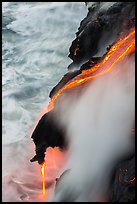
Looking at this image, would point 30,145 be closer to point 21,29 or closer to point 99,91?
point 99,91

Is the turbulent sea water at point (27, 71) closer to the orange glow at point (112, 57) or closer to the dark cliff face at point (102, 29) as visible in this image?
the orange glow at point (112, 57)

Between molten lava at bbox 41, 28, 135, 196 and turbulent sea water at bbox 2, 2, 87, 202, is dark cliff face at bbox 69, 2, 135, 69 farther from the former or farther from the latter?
turbulent sea water at bbox 2, 2, 87, 202

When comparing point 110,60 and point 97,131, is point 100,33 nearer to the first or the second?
point 110,60

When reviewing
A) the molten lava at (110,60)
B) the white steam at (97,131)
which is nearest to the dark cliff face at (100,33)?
the molten lava at (110,60)

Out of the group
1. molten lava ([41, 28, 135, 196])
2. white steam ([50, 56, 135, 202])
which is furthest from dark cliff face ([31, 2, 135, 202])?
molten lava ([41, 28, 135, 196])

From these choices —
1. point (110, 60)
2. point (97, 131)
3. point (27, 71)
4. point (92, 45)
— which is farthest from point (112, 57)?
point (27, 71)
